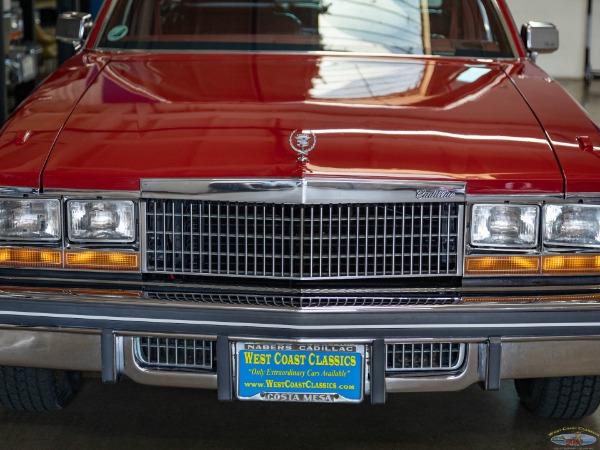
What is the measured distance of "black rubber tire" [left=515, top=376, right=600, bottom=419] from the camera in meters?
3.62

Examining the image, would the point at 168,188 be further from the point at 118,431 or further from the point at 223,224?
the point at 118,431

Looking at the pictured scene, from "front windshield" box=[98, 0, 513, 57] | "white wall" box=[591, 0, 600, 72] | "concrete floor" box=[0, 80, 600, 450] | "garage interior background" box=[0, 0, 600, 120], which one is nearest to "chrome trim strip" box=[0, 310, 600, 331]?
"concrete floor" box=[0, 80, 600, 450]

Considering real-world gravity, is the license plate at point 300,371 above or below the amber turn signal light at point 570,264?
below

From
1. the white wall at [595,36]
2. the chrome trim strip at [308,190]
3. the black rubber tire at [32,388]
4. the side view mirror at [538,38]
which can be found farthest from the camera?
the white wall at [595,36]

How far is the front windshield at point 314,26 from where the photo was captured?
13.9 feet

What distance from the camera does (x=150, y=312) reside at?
309 centimetres

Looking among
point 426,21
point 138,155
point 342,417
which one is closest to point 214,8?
point 426,21

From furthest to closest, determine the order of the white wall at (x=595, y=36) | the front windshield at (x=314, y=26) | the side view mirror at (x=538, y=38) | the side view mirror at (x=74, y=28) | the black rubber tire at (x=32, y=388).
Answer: the white wall at (x=595, y=36), the side view mirror at (x=74, y=28), the side view mirror at (x=538, y=38), the front windshield at (x=314, y=26), the black rubber tire at (x=32, y=388)

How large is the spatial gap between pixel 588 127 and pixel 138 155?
4.66 ft

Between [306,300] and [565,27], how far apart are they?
1193cm

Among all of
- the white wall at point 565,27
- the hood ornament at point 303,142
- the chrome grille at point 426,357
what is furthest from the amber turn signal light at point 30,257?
the white wall at point 565,27

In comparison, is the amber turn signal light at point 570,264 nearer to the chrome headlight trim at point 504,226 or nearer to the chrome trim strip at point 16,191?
the chrome headlight trim at point 504,226

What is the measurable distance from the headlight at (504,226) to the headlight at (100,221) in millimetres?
1015

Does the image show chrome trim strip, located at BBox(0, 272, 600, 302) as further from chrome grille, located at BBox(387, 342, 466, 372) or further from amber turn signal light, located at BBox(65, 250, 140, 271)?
chrome grille, located at BBox(387, 342, 466, 372)
